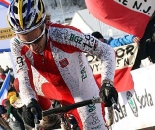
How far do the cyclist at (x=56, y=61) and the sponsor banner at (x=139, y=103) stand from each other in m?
2.64

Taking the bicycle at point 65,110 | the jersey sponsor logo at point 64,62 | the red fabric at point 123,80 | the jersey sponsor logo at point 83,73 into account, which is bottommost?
the red fabric at point 123,80

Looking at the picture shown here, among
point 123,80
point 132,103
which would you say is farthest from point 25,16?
point 123,80

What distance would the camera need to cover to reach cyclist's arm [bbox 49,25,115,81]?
4418mm

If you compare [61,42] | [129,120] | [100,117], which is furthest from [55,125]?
[129,120]

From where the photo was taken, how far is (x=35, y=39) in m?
4.23

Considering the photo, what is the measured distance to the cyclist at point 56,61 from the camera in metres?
4.22

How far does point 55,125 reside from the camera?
217 inches

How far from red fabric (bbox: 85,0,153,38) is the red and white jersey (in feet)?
11.2

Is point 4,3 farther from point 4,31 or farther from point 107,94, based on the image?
point 107,94

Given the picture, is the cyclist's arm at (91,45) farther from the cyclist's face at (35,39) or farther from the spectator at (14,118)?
the spectator at (14,118)

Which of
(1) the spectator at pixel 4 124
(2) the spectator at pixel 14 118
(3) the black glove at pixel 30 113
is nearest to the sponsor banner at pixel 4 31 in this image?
(2) the spectator at pixel 14 118

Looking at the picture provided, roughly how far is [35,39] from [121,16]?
441 centimetres

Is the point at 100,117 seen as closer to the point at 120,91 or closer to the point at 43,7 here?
the point at 43,7

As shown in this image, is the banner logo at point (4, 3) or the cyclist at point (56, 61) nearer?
the cyclist at point (56, 61)
